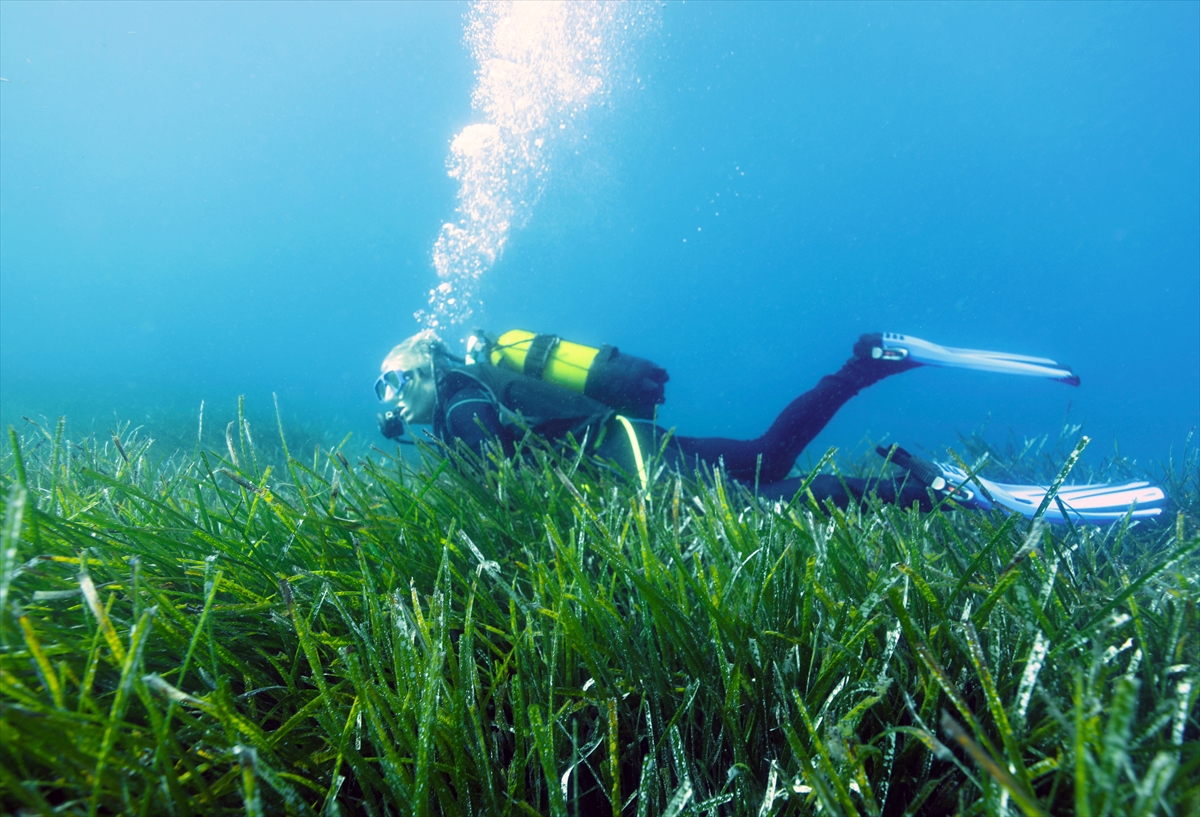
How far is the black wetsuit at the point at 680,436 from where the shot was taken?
3842 millimetres

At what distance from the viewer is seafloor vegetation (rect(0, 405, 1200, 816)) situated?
60 centimetres

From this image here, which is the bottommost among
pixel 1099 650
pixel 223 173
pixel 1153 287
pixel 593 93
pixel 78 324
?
pixel 1099 650

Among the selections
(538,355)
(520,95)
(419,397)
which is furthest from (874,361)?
(520,95)

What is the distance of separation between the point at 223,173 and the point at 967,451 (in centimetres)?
9620

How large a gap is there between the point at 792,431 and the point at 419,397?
12.6 ft

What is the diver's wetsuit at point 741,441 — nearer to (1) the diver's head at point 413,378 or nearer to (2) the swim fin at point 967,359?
(2) the swim fin at point 967,359

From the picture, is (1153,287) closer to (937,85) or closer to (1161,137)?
(1161,137)

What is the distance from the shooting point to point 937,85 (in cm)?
4453

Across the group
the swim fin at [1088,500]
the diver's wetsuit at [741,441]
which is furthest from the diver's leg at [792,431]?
the swim fin at [1088,500]

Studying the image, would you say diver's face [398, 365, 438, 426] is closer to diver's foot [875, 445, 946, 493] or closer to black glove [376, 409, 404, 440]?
black glove [376, 409, 404, 440]

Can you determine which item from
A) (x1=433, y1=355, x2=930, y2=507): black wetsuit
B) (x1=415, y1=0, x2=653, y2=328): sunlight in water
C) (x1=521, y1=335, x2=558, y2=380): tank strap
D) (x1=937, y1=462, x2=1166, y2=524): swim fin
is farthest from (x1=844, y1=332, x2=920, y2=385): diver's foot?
(x1=415, y1=0, x2=653, y2=328): sunlight in water

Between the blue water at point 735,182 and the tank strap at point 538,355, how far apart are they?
31.5 m

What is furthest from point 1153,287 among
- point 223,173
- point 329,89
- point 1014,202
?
point 223,173

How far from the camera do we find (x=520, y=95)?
39719mm
